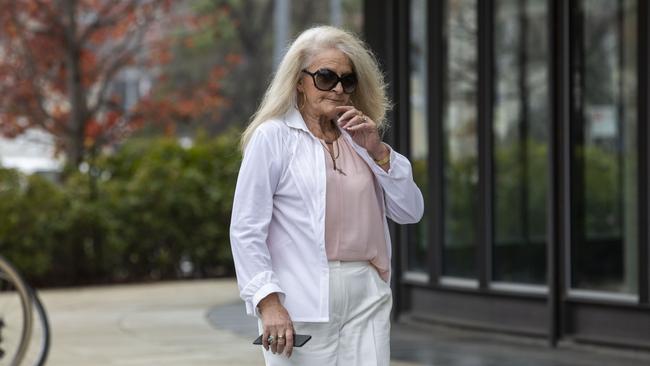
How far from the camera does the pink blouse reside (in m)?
3.97

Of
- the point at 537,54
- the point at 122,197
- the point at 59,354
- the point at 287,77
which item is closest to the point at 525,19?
the point at 537,54

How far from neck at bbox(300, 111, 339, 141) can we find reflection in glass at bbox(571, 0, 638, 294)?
6281mm

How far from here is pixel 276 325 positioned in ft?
12.6

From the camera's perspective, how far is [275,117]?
4023mm

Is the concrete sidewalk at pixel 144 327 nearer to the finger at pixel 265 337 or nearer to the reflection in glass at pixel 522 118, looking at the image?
the reflection in glass at pixel 522 118

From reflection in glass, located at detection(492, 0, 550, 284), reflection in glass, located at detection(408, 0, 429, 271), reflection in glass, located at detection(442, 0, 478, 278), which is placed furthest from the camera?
reflection in glass, located at detection(492, 0, 550, 284)

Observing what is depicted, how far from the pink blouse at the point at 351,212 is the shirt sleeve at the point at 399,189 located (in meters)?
0.05

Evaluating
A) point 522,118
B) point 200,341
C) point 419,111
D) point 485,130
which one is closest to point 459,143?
point 419,111

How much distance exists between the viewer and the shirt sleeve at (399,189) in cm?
406

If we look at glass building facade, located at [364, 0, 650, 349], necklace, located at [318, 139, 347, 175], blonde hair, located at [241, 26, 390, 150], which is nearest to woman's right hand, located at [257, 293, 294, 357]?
necklace, located at [318, 139, 347, 175]

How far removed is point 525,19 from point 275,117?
802 centimetres

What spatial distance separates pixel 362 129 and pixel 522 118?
8.07 m

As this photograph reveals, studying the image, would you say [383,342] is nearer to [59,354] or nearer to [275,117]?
[275,117]

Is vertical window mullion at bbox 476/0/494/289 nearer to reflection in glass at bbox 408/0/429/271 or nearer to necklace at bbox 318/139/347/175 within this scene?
reflection in glass at bbox 408/0/429/271
